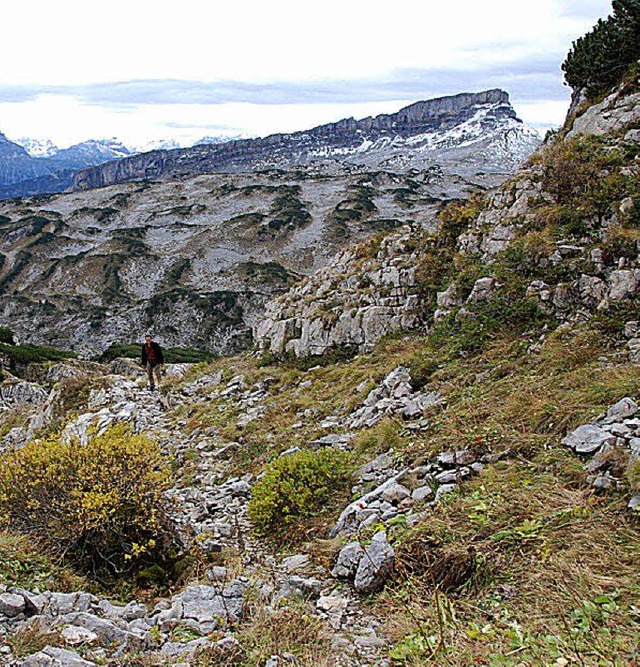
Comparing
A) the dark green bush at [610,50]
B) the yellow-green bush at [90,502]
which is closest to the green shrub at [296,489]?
the yellow-green bush at [90,502]

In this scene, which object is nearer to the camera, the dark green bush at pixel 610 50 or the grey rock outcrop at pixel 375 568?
the grey rock outcrop at pixel 375 568

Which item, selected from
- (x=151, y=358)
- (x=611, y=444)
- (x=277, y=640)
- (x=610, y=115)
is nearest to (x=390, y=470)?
(x=611, y=444)

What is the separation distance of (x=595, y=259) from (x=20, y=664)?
33.1 ft

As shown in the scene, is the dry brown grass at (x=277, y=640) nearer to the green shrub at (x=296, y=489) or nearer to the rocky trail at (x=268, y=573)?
the rocky trail at (x=268, y=573)

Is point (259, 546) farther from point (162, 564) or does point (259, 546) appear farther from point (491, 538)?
point (491, 538)

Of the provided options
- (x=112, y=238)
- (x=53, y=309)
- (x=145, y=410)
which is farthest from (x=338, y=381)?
(x=112, y=238)

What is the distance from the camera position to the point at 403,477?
7.02 meters

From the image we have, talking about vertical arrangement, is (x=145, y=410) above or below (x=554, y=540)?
below

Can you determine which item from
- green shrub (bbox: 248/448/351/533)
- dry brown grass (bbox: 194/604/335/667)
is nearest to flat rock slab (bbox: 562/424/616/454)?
green shrub (bbox: 248/448/351/533)

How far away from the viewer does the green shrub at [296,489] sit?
752 cm

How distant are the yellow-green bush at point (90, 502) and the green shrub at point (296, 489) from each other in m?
1.23

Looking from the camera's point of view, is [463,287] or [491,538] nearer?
[491,538]

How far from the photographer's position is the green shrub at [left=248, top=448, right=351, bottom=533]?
7.52 metres

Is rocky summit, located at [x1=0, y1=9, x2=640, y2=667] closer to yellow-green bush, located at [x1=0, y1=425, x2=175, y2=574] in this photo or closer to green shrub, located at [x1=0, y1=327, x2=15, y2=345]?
yellow-green bush, located at [x1=0, y1=425, x2=175, y2=574]
